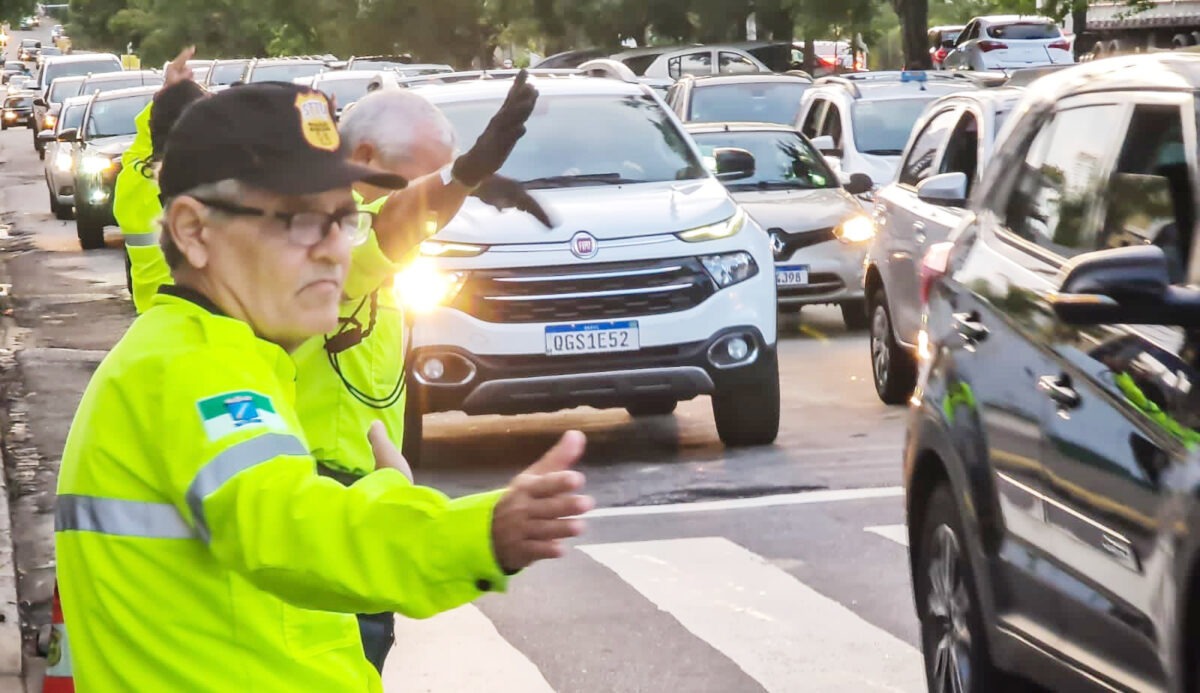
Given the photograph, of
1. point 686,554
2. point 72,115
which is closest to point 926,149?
point 686,554

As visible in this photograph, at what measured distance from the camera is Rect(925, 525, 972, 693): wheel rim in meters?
5.47

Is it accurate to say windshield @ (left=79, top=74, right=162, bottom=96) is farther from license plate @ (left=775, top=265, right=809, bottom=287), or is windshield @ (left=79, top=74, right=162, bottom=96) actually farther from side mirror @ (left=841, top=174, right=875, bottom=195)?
license plate @ (left=775, top=265, right=809, bottom=287)

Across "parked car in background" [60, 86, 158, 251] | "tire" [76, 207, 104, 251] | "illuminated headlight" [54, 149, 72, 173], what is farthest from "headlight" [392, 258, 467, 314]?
"illuminated headlight" [54, 149, 72, 173]

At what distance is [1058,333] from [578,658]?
2542 mm

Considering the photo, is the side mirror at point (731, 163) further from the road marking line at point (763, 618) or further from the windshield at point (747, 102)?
the windshield at point (747, 102)

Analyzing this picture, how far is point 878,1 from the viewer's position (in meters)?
42.7

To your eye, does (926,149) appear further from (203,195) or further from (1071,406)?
(203,195)

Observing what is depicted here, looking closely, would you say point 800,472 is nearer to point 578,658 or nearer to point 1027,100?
point 578,658

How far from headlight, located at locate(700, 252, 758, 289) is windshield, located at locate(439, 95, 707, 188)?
2.66ft

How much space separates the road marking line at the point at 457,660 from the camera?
6.71 meters

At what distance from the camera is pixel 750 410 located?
10859 mm

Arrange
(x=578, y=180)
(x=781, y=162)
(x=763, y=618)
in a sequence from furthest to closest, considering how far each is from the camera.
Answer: (x=781, y=162), (x=578, y=180), (x=763, y=618)

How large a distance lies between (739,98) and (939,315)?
16.4m

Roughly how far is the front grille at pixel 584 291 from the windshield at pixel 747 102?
11.2 m
